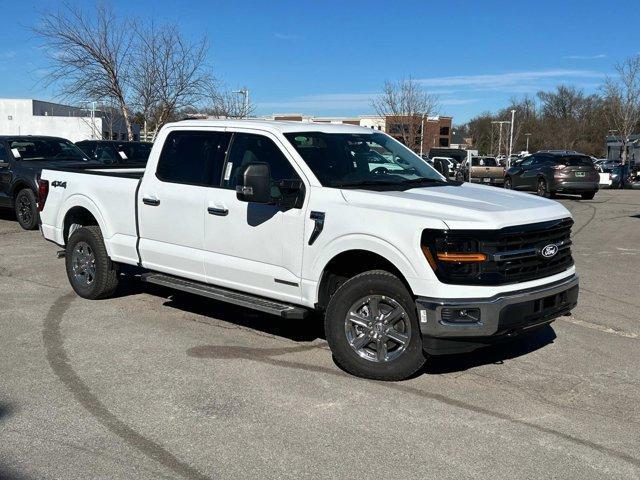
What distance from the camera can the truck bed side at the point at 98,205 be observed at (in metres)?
6.79

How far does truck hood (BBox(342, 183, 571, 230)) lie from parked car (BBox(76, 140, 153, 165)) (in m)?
12.7

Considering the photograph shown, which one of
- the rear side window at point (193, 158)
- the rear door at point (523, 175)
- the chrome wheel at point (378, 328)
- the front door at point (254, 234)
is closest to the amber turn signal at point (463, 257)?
the chrome wheel at point (378, 328)

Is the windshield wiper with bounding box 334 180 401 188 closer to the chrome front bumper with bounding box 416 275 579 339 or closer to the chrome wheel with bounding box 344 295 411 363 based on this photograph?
the chrome wheel with bounding box 344 295 411 363

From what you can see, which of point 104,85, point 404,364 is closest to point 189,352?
point 404,364

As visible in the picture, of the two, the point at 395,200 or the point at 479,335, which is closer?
the point at 479,335

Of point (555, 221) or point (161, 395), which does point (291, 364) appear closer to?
point (161, 395)

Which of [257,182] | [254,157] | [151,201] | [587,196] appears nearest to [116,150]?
[151,201]

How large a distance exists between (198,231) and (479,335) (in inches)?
109

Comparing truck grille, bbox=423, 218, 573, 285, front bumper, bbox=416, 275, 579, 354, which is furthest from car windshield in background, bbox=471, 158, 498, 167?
front bumper, bbox=416, 275, 579, 354

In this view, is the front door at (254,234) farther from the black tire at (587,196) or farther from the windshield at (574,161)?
the black tire at (587,196)

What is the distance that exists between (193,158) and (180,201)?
17.2 inches

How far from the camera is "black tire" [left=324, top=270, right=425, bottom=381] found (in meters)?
4.82

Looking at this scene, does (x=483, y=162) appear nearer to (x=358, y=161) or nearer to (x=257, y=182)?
(x=358, y=161)

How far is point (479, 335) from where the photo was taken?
4.56 metres
